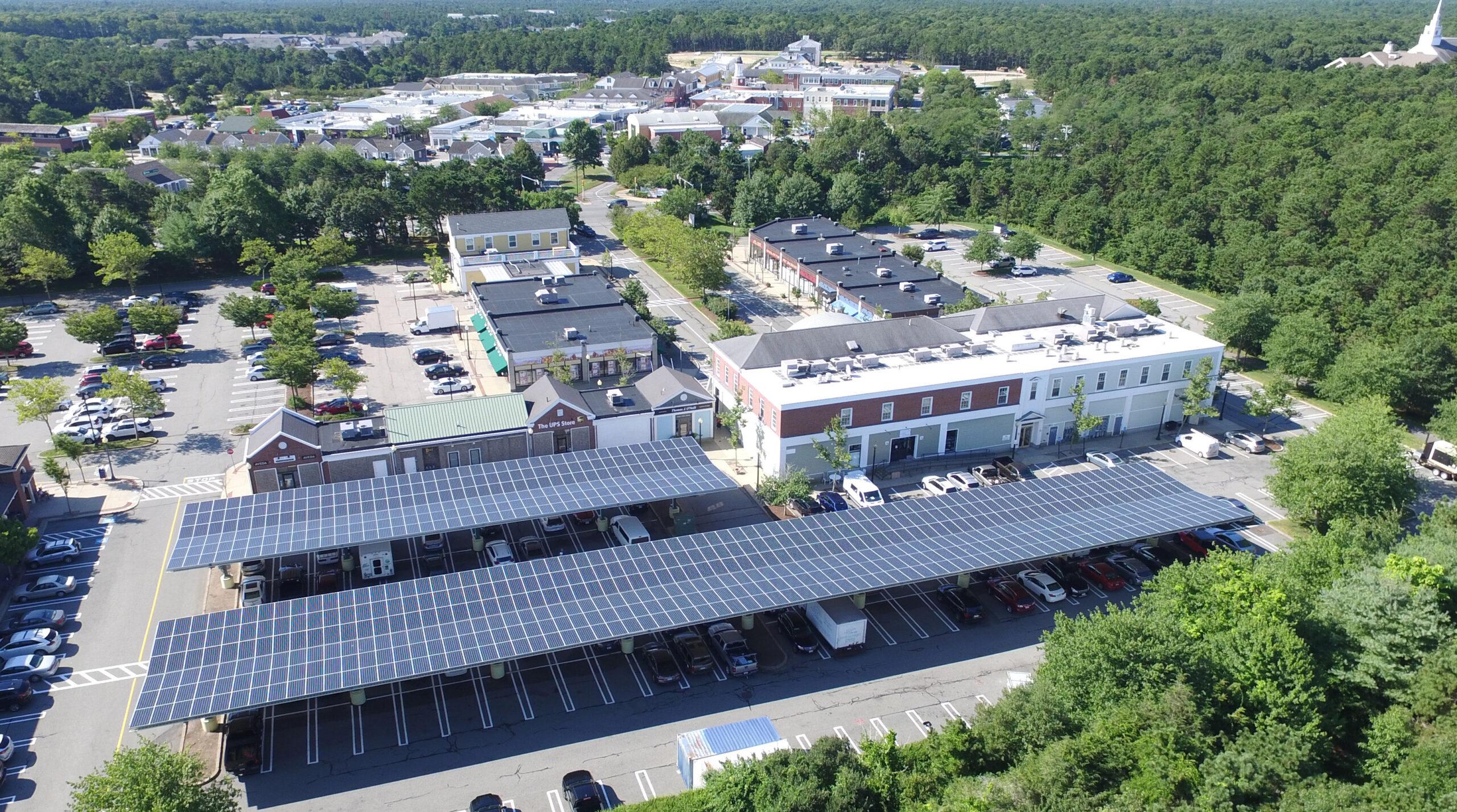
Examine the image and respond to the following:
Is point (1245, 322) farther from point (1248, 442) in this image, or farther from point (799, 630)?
point (799, 630)

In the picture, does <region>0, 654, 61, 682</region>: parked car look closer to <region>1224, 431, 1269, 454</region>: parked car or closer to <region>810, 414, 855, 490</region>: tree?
<region>810, 414, 855, 490</region>: tree

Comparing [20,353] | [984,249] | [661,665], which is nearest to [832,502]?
[661,665]

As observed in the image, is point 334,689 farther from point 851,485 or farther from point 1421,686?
point 1421,686

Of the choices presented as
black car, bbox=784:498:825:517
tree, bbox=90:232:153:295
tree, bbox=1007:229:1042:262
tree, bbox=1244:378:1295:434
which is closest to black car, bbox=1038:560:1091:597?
black car, bbox=784:498:825:517

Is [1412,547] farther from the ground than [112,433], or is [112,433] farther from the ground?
[1412,547]

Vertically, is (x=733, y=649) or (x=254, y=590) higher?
(x=733, y=649)

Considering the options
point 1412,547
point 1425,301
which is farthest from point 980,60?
point 1412,547
